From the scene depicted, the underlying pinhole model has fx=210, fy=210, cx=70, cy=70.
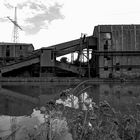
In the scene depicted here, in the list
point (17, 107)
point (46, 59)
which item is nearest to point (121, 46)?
point (46, 59)

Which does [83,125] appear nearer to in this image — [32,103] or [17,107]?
[17,107]

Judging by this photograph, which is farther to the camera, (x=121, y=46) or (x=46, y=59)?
(x=121, y=46)

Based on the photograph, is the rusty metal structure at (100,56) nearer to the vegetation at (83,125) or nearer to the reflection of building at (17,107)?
the reflection of building at (17,107)

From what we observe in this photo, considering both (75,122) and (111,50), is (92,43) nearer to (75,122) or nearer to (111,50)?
(111,50)

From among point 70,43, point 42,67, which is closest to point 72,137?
point 42,67

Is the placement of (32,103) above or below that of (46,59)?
below

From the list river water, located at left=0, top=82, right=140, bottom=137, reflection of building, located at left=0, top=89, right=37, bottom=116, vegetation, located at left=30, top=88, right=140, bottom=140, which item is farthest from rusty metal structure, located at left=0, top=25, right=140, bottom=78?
vegetation, located at left=30, top=88, right=140, bottom=140

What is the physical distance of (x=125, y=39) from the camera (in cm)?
3784

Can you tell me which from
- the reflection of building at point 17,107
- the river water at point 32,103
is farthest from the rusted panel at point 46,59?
the reflection of building at point 17,107

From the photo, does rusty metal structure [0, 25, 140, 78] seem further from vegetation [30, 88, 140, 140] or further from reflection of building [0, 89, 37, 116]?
vegetation [30, 88, 140, 140]

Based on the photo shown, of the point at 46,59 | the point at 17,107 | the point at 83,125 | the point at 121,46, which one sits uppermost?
the point at 121,46

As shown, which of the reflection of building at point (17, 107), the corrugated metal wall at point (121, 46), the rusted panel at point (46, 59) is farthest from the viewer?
the corrugated metal wall at point (121, 46)

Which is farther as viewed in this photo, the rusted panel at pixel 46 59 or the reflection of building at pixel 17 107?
the rusted panel at pixel 46 59

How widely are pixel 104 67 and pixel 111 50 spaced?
3.35 meters
